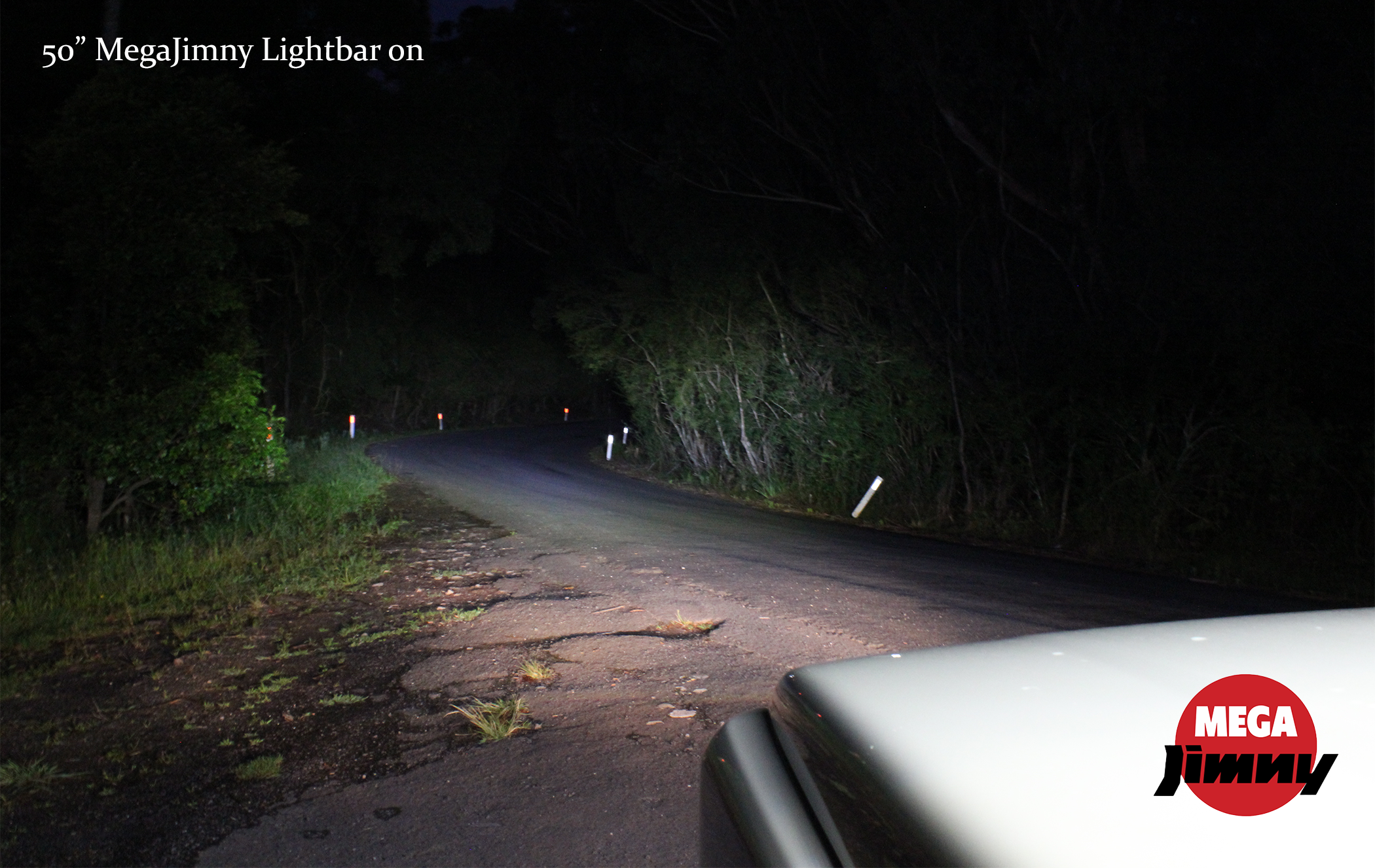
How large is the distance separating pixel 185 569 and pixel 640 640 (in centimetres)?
487

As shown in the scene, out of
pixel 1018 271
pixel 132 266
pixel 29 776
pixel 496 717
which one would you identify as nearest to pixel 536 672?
pixel 496 717

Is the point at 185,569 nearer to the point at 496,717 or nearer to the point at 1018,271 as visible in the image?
the point at 496,717

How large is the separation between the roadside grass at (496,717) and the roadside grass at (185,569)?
3178mm

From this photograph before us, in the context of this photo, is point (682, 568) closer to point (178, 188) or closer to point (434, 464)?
point (178, 188)

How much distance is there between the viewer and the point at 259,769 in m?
4.52

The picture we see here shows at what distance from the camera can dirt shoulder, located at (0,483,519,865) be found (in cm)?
405

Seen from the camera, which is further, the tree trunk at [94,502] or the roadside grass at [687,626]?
the tree trunk at [94,502]

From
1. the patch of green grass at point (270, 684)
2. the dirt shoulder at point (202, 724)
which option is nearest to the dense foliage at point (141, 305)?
the dirt shoulder at point (202, 724)

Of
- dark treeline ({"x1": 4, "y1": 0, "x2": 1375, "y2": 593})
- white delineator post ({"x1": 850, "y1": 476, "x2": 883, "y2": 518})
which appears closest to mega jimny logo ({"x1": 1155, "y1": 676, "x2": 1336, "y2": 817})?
dark treeline ({"x1": 4, "y1": 0, "x2": 1375, "y2": 593})

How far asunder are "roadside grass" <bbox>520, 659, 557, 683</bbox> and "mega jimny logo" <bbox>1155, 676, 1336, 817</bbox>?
4.47m

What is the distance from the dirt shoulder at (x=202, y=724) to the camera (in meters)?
4.05

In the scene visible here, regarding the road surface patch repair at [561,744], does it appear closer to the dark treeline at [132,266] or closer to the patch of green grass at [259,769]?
the patch of green grass at [259,769]

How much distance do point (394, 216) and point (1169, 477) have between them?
Result: 16.5 meters

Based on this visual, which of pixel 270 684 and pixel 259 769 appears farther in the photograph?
pixel 270 684
